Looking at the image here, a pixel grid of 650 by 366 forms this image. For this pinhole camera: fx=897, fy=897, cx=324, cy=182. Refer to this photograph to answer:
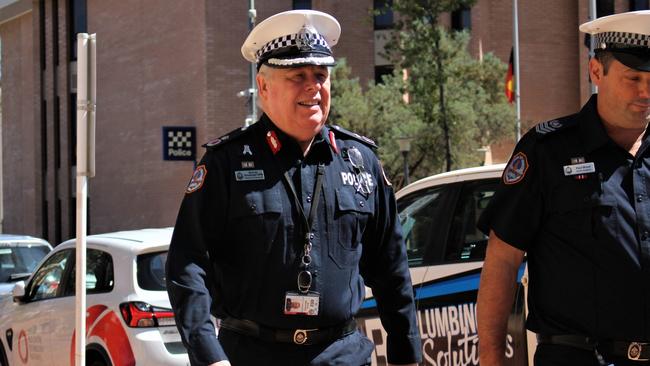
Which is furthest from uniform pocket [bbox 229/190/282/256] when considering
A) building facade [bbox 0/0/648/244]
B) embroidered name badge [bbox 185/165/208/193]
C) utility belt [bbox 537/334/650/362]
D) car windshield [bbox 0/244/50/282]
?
building facade [bbox 0/0/648/244]

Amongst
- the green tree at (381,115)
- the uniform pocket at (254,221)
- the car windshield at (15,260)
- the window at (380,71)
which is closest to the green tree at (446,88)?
the green tree at (381,115)

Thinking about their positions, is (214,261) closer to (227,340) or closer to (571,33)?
(227,340)

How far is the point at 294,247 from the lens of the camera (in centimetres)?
312

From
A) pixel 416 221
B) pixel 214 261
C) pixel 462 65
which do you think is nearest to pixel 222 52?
pixel 462 65

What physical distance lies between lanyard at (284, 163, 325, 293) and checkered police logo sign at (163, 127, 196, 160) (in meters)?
24.8

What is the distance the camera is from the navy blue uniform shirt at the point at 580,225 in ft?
9.60

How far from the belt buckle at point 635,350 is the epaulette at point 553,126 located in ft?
2.53

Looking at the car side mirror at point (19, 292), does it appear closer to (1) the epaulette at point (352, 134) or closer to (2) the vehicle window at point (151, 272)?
(2) the vehicle window at point (151, 272)

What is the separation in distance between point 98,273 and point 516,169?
486 cm

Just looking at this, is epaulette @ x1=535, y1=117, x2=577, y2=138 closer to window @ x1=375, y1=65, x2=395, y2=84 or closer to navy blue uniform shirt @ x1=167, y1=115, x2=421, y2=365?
navy blue uniform shirt @ x1=167, y1=115, x2=421, y2=365

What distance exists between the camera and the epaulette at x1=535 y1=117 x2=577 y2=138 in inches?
125

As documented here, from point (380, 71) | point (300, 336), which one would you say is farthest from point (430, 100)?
point (300, 336)

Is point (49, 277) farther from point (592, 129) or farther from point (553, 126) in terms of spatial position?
point (592, 129)

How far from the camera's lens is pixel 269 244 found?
10.2 feet
